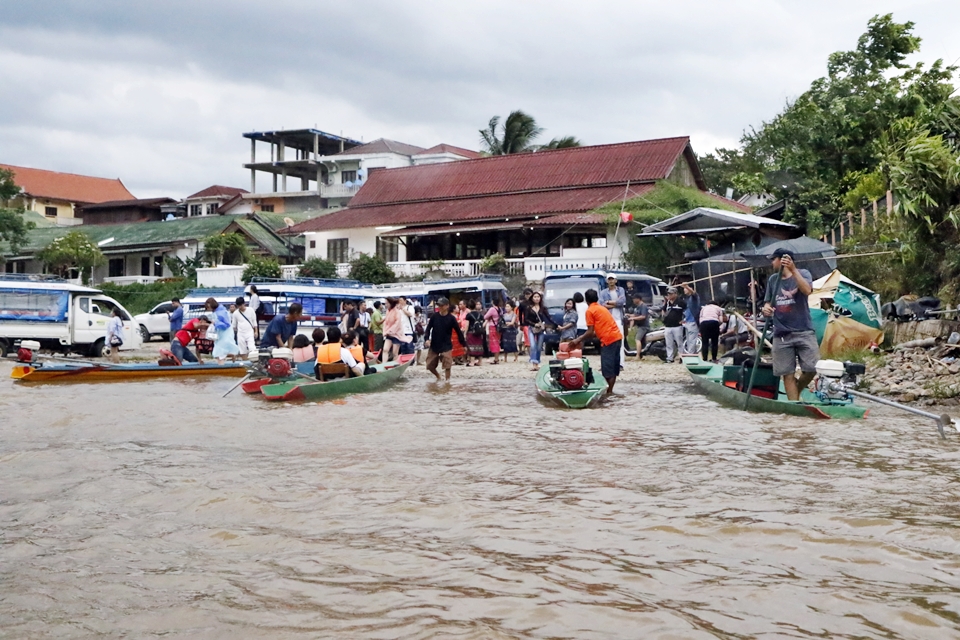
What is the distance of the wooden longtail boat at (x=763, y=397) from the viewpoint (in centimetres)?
1062

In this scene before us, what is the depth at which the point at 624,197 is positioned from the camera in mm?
33938

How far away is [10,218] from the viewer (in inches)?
1686

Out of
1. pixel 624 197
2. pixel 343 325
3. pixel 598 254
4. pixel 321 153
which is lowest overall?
pixel 343 325

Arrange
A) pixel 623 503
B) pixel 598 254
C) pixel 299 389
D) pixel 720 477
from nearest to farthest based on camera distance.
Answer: pixel 623 503 < pixel 720 477 < pixel 299 389 < pixel 598 254

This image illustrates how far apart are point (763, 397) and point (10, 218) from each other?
Answer: 130ft

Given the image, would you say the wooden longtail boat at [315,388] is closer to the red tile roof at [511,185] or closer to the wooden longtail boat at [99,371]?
the wooden longtail boat at [99,371]

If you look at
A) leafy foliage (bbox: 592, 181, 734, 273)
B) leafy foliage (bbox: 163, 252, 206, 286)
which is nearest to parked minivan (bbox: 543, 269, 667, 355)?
leafy foliage (bbox: 592, 181, 734, 273)

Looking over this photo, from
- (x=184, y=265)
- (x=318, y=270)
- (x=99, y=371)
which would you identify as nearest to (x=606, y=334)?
(x=99, y=371)

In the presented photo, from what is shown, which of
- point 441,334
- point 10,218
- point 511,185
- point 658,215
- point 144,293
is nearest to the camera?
point 441,334

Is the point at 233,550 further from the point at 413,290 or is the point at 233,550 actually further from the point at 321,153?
the point at 321,153

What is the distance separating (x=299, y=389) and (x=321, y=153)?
51350 millimetres

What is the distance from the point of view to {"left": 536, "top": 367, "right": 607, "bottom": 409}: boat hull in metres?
12.5

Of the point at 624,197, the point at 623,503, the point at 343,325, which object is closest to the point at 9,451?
the point at 623,503

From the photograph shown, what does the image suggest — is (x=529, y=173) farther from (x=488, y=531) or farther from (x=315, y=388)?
(x=488, y=531)
